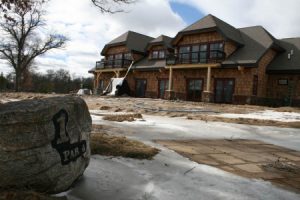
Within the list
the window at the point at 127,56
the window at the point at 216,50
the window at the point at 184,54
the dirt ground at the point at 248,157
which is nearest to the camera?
the dirt ground at the point at 248,157

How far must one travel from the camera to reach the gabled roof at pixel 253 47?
2161 cm

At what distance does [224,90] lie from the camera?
23.3 meters

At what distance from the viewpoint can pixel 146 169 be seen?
4152mm

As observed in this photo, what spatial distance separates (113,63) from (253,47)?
14844 mm

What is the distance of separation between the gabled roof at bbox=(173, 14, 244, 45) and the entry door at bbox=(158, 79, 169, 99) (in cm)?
374

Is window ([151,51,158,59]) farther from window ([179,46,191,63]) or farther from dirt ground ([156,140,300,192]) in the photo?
dirt ground ([156,140,300,192])

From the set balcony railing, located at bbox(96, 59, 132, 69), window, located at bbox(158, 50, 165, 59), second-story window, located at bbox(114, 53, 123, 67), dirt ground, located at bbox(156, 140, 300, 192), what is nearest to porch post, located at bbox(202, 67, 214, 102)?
window, located at bbox(158, 50, 165, 59)

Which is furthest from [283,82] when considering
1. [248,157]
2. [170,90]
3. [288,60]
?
[248,157]

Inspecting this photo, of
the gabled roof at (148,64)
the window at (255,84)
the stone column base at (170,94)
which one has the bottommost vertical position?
the stone column base at (170,94)

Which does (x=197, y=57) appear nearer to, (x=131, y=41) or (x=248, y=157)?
(x=131, y=41)

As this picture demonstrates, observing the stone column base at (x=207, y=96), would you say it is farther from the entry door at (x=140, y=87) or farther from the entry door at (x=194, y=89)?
the entry door at (x=140, y=87)

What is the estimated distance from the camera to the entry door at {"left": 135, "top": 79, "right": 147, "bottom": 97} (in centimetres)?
3009

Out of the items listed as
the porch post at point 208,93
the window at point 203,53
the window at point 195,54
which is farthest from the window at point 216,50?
the porch post at point 208,93

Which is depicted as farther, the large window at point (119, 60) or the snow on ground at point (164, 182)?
the large window at point (119, 60)
